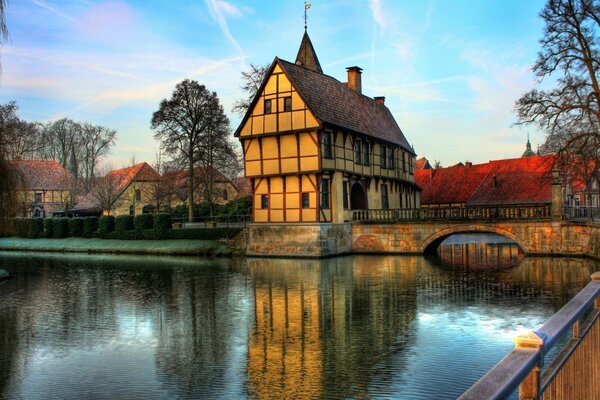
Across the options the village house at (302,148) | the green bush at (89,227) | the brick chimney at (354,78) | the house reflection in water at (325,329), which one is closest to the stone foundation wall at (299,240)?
the village house at (302,148)

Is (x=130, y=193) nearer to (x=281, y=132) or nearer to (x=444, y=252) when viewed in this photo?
(x=281, y=132)

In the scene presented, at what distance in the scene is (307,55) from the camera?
43.1 m

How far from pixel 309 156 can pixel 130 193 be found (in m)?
34.1

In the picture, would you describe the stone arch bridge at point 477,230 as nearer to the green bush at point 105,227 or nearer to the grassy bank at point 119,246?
the grassy bank at point 119,246

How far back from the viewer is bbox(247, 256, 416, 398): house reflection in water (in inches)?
342

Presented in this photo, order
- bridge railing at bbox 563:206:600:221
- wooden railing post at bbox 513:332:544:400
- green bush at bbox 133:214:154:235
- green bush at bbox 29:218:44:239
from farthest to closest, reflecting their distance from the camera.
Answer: green bush at bbox 29:218:44:239
green bush at bbox 133:214:154:235
bridge railing at bbox 563:206:600:221
wooden railing post at bbox 513:332:544:400

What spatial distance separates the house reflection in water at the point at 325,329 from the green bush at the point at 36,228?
30877 millimetres

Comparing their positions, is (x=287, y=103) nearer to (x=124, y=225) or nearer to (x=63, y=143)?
(x=124, y=225)

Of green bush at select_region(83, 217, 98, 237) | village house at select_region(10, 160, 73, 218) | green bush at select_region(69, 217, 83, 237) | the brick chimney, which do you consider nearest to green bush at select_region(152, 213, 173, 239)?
green bush at select_region(83, 217, 98, 237)

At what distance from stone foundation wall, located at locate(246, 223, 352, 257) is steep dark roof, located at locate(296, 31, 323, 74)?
1563cm

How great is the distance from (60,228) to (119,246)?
8.78 m

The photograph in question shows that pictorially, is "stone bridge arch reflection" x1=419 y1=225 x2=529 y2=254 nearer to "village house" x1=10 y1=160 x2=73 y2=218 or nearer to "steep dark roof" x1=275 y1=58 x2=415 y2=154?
"steep dark roof" x1=275 y1=58 x2=415 y2=154

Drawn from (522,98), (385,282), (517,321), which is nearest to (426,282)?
(385,282)

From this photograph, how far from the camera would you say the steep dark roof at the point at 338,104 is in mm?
31562
